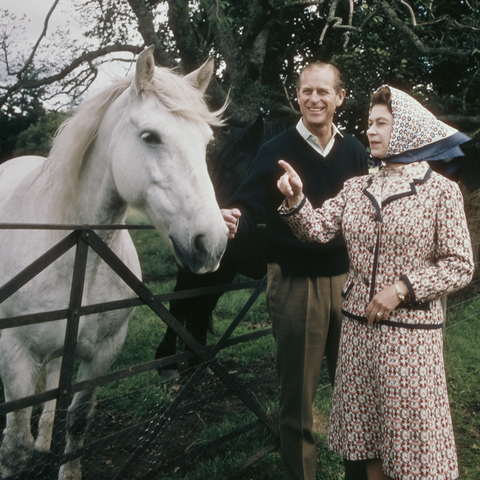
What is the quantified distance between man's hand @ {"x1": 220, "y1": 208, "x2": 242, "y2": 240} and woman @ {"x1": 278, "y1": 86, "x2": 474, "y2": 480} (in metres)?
0.26

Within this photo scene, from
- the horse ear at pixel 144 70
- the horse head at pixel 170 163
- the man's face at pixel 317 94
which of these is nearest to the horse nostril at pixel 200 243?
the horse head at pixel 170 163

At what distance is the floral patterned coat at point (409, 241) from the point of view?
1539 mm

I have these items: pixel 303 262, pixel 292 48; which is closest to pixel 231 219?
pixel 303 262

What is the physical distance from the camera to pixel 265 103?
6.90 m

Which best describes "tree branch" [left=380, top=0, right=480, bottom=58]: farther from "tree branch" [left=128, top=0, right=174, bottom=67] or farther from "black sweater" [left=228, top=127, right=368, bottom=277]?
"black sweater" [left=228, top=127, right=368, bottom=277]

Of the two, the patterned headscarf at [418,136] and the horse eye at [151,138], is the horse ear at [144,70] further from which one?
the patterned headscarf at [418,136]

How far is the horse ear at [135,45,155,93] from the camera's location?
5.69 feet

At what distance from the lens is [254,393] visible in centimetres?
294

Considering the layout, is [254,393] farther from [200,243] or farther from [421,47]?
[421,47]

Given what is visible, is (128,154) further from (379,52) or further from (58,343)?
(379,52)

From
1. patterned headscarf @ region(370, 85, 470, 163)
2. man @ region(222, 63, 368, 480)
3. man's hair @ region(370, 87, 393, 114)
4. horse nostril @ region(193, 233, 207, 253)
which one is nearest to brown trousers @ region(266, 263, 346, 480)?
man @ region(222, 63, 368, 480)

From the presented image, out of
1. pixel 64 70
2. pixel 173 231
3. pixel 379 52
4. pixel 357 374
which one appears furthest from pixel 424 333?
pixel 64 70

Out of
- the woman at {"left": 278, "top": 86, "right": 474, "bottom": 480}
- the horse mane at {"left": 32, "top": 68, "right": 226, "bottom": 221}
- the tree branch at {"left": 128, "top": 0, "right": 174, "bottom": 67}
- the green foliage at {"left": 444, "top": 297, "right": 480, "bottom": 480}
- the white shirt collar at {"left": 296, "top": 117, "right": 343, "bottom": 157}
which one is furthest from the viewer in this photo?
the tree branch at {"left": 128, "top": 0, "right": 174, "bottom": 67}

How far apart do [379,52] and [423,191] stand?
525 centimetres
